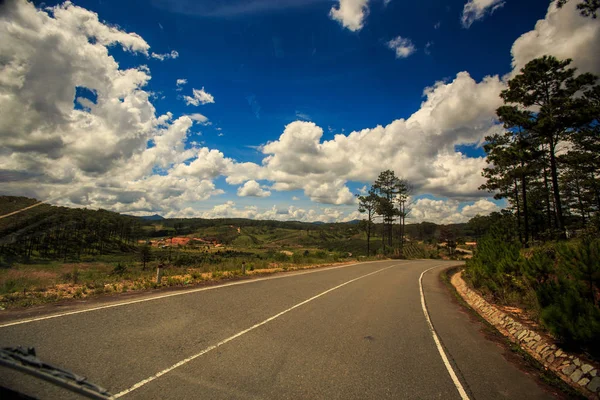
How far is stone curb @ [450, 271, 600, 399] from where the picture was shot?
4855 millimetres

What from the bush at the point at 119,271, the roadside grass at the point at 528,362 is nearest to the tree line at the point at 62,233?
the bush at the point at 119,271

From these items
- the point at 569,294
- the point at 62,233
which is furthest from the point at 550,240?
the point at 62,233

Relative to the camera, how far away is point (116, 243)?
330 feet

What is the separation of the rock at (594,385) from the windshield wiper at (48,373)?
729 centimetres

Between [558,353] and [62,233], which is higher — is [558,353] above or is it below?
above

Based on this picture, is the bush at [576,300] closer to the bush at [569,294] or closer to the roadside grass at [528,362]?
the bush at [569,294]

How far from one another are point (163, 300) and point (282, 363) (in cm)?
544

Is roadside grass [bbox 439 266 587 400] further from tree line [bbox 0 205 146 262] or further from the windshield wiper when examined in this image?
tree line [bbox 0 205 146 262]

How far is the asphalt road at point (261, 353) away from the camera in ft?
13.2

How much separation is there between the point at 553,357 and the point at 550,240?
17.2m

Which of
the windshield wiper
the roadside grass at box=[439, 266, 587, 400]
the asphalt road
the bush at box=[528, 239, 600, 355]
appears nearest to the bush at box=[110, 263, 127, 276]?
the asphalt road

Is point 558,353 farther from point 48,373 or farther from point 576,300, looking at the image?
point 48,373

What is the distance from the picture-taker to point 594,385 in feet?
15.5

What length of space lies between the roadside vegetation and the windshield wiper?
311 inches
